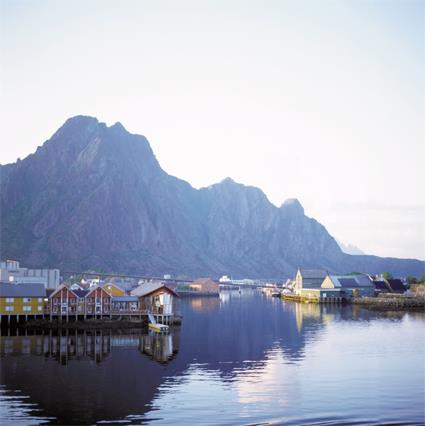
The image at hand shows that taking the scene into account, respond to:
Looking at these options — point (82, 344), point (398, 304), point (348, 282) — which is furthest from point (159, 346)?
point (348, 282)

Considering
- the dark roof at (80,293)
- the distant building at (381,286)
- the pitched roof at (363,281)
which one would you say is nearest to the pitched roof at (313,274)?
the pitched roof at (363,281)

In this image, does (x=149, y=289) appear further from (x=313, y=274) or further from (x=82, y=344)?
(x=313, y=274)

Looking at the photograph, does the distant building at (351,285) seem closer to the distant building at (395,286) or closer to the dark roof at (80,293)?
the distant building at (395,286)

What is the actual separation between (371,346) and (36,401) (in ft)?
132

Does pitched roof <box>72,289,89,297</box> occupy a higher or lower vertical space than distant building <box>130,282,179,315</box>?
higher

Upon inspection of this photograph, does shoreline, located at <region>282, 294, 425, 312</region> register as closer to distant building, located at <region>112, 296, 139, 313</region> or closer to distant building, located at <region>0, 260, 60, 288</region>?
distant building, located at <region>112, 296, 139, 313</region>

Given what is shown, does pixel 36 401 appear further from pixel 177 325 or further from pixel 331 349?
pixel 177 325

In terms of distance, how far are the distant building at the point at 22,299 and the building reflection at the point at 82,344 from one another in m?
7.63

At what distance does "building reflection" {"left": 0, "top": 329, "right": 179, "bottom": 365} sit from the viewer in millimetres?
62812

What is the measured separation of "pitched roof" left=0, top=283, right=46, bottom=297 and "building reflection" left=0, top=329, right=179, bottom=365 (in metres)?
8.78

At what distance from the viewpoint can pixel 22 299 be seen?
92.1 metres

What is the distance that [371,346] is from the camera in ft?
230

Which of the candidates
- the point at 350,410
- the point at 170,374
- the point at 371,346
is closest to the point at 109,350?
the point at 170,374

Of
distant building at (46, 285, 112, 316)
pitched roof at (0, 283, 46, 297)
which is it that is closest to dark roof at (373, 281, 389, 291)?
distant building at (46, 285, 112, 316)
